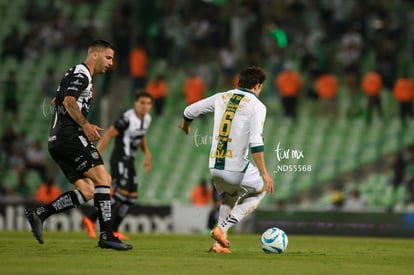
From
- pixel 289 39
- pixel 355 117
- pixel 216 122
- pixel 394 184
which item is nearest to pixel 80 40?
pixel 289 39

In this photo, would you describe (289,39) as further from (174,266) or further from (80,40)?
(174,266)

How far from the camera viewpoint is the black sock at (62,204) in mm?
12023

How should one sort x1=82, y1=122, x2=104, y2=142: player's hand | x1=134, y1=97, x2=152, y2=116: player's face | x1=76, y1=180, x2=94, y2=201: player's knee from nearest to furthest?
x1=82, y1=122, x2=104, y2=142: player's hand, x1=76, y1=180, x2=94, y2=201: player's knee, x1=134, y1=97, x2=152, y2=116: player's face

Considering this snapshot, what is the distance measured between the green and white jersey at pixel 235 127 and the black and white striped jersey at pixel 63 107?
1.60 metres

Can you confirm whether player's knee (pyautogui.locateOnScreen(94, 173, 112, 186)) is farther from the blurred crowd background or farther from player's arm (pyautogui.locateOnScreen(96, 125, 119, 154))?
the blurred crowd background

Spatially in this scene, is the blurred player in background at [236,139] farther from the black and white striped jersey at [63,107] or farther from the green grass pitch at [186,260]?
the black and white striped jersey at [63,107]

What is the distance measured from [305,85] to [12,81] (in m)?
7.90

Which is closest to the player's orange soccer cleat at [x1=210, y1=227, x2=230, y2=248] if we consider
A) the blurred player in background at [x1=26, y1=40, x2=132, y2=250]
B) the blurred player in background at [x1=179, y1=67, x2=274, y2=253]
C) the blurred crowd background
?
the blurred player in background at [x1=179, y1=67, x2=274, y2=253]

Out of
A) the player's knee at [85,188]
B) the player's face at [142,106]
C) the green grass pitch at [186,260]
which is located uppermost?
the player's face at [142,106]

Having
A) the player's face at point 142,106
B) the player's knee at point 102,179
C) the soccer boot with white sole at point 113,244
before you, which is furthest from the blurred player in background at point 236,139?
the player's face at point 142,106

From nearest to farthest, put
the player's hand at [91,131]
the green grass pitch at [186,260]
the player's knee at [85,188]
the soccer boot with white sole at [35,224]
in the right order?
the green grass pitch at [186,260], the player's hand at [91,131], the soccer boot with white sole at [35,224], the player's knee at [85,188]

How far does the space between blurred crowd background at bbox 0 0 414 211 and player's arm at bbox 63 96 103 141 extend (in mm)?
12002

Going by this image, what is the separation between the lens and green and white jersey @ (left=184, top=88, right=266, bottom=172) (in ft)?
39.4

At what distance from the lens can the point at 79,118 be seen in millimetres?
11508
